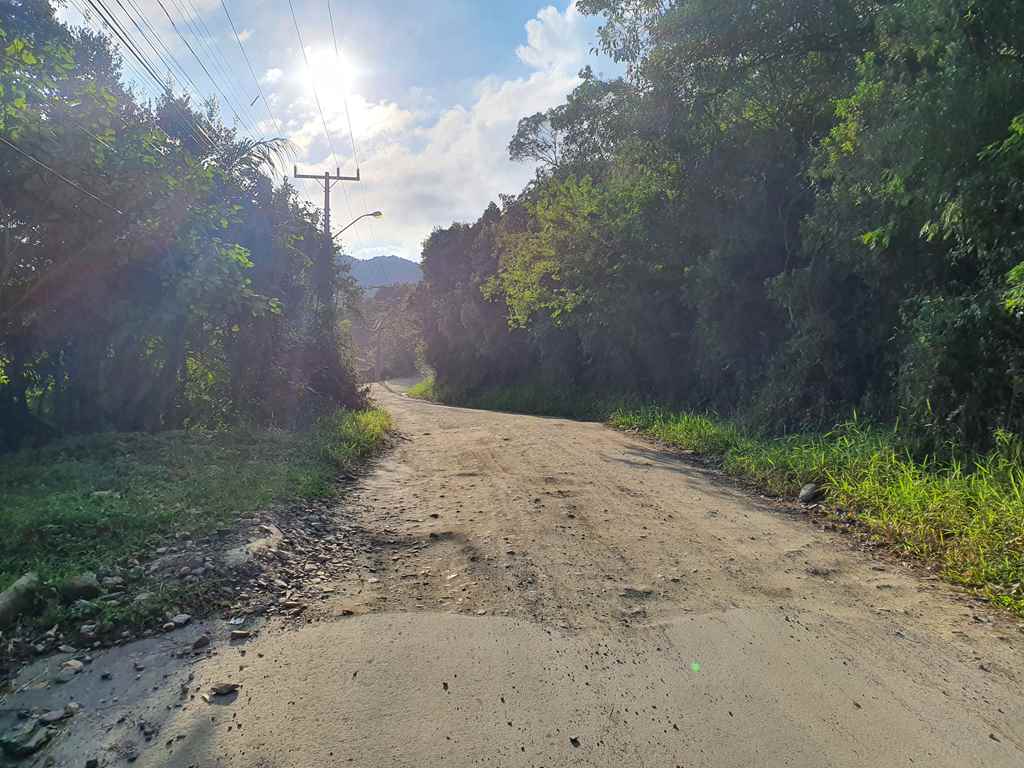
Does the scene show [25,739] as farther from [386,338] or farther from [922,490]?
[386,338]

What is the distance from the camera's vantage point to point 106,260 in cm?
948

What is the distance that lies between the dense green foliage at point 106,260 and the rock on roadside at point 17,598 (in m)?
5.31

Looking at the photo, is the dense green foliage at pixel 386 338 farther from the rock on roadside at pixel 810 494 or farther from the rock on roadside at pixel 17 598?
the rock on roadside at pixel 17 598

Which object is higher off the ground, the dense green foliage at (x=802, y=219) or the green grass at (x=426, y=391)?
the dense green foliage at (x=802, y=219)

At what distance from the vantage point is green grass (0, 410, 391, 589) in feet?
15.7

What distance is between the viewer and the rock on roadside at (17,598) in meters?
3.71

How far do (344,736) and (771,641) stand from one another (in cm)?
237

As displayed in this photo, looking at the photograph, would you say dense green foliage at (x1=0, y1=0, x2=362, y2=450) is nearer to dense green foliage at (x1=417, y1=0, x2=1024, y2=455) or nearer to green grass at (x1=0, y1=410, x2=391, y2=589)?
green grass at (x1=0, y1=410, x2=391, y2=589)

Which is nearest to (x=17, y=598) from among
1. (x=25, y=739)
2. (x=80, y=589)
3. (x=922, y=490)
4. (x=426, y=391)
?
(x=80, y=589)

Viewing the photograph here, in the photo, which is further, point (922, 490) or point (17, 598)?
point (922, 490)

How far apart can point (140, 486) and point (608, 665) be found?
214 inches

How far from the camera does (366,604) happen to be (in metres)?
4.20

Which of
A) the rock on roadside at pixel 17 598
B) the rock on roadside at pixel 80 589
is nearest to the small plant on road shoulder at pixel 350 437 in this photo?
the rock on roadside at pixel 80 589

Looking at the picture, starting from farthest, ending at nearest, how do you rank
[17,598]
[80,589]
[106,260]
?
1. [106,260]
2. [80,589]
3. [17,598]
